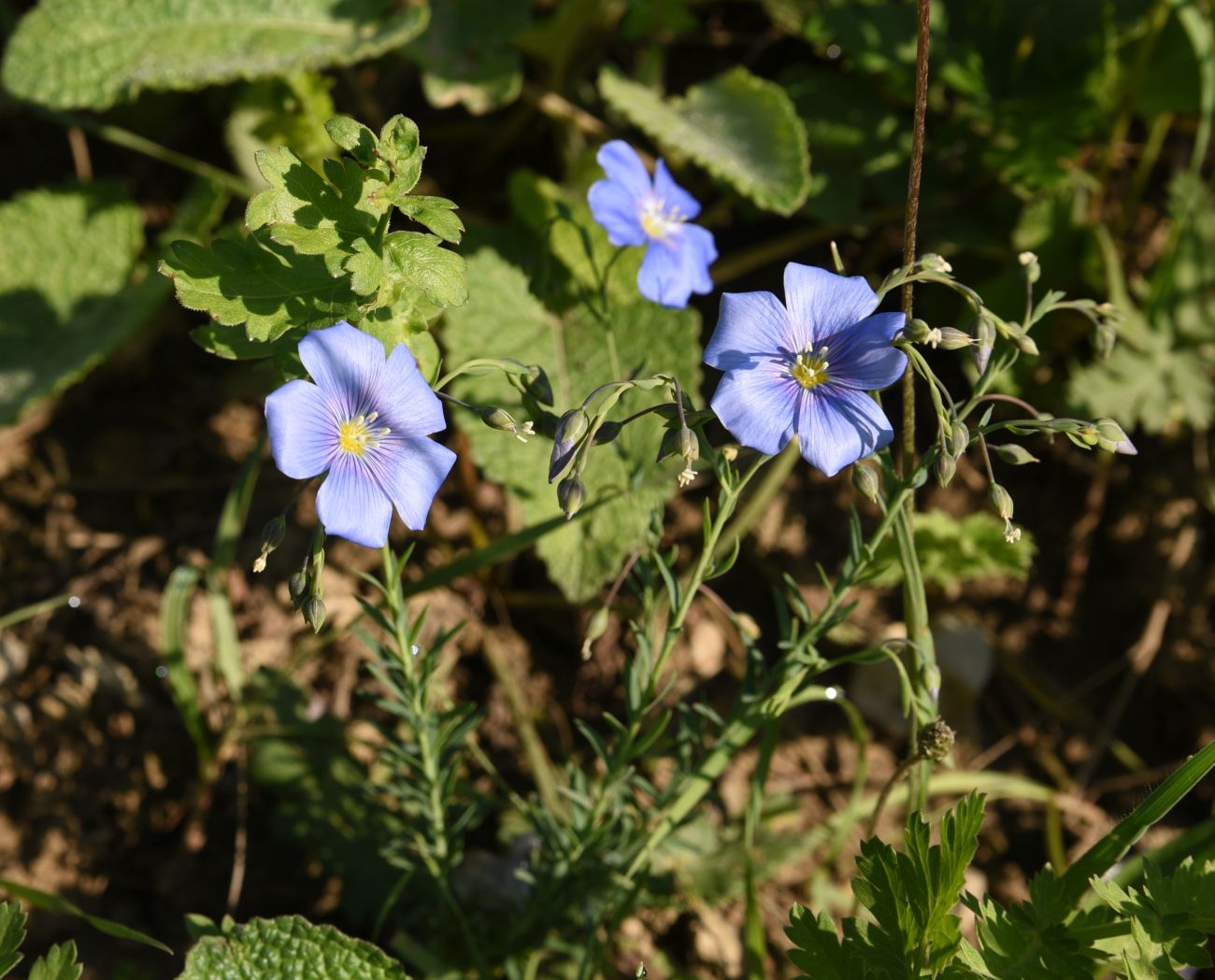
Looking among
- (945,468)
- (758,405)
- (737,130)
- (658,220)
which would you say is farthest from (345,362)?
(737,130)

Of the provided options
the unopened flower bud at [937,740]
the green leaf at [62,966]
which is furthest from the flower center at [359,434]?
the unopened flower bud at [937,740]

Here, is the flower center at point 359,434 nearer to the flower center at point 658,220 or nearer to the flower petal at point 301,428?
the flower petal at point 301,428

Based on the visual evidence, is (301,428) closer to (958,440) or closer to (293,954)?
(958,440)

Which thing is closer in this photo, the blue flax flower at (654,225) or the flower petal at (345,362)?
the flower petal at (345,362)

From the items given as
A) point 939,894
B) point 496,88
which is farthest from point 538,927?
point 496,88

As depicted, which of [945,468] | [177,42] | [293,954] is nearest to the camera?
[945,468]

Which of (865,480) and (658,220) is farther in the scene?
(658,220)

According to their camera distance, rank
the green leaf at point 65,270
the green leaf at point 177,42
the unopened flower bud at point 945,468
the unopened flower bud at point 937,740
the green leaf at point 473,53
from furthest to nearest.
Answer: the green leaf at point 65,270, the green leaf at point 473,53, the green leaf at point 177,42, the unopened flower bud at point 937,740, the unopened flower bud at point 945,468
